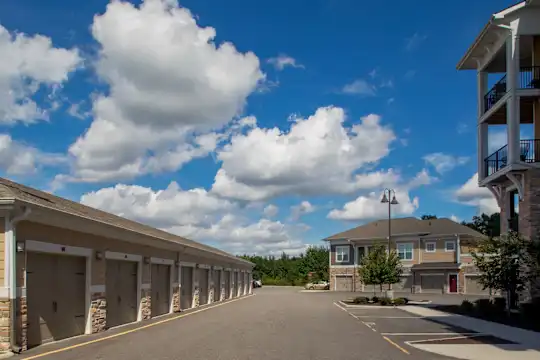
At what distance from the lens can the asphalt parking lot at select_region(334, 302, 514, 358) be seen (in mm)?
15977

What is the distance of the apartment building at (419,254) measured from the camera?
204 ft

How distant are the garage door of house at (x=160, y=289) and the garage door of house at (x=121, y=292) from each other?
2525 mm

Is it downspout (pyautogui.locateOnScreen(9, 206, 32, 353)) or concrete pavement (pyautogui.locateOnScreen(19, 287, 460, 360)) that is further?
concrete pavement (pyautogui.locateOnScreen(19, 287, 460, 360))

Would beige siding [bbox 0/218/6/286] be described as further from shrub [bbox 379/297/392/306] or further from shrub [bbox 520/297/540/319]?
shrub [bbox 379/297/392/306]

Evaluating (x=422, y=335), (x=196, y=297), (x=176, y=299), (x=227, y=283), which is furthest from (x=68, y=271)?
(x=227, y=283)

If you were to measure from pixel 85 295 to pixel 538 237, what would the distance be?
A: 18.4 m

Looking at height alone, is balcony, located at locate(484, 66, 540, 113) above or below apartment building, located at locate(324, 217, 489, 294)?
above

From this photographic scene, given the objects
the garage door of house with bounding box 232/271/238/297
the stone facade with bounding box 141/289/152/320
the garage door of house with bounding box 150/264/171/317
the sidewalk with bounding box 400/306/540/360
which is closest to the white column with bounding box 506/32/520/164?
the sidewalk with bounding box 400/306/540/360

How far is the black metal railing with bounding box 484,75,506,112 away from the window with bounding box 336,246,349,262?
42373mm

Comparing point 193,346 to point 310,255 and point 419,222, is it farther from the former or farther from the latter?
point 310,255

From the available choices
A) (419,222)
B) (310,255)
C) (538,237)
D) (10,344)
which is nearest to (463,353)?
(10,344)

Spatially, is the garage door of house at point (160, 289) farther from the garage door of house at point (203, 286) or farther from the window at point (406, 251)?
the window at point (406, 251)

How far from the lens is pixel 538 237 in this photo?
83.1 feet

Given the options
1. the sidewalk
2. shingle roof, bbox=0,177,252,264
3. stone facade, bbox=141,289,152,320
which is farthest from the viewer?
stone facade, bbox=141,289,152,320
